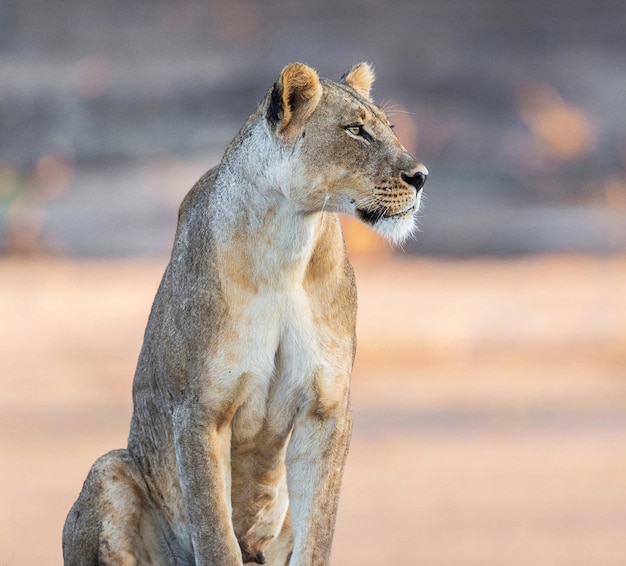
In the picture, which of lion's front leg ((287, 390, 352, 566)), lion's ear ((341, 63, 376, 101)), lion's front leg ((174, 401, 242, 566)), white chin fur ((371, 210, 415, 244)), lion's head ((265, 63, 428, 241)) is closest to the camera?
lion's head ((265, 63, 428, 241))

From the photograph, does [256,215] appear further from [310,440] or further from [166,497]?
[166,497]

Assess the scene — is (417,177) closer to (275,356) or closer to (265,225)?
(265,225)

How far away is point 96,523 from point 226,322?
180cm

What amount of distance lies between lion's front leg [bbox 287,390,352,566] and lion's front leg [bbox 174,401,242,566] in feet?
1.37

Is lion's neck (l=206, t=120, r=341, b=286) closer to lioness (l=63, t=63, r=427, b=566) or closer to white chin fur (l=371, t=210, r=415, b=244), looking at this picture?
lioness (l=63, t=63, r=427, b=566)

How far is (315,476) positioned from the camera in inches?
313

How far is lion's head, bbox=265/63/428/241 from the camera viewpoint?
7551mm

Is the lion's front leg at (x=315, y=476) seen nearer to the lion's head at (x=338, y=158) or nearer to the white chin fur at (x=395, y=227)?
the white chin fur at (x=395, y=227)

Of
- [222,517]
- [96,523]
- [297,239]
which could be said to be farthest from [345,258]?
[96,523]

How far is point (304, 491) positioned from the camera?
801 cm

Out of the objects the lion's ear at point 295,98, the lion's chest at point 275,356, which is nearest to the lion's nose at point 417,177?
the lion's ear at point 295,98

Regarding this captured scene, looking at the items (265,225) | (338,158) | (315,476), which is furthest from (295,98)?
(315,476)

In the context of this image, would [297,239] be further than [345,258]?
No

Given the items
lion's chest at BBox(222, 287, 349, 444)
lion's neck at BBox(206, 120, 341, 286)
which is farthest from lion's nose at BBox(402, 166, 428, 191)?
lion's chest at BBox(222, 287, 349, 444)
